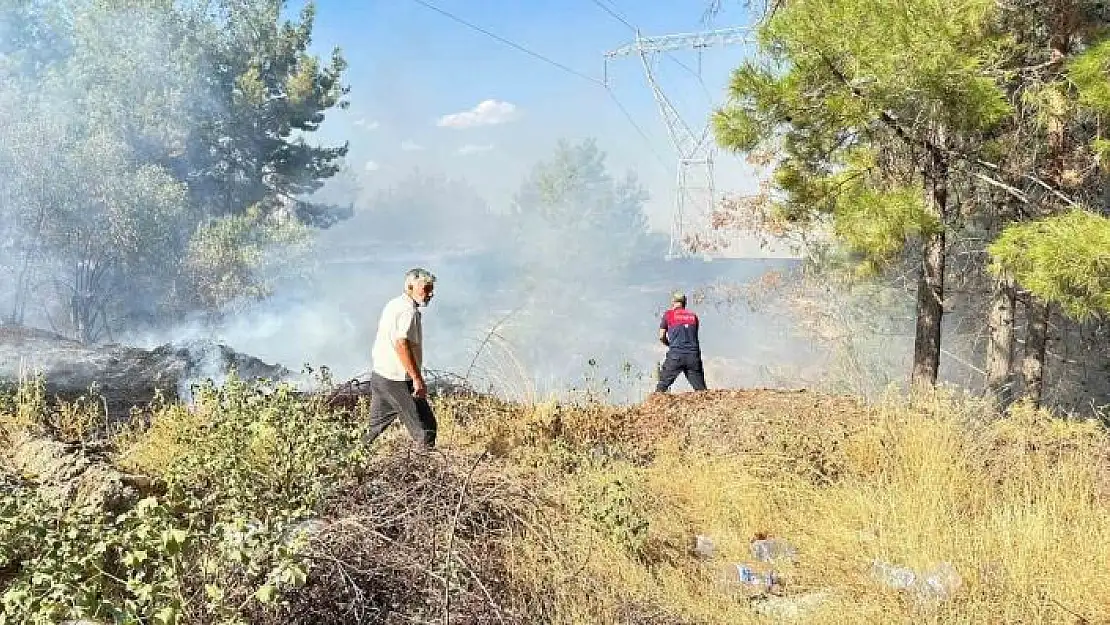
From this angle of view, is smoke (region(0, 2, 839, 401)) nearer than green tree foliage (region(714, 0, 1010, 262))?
No

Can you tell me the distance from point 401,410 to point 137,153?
16100mm

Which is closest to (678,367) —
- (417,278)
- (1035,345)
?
(1035,345)

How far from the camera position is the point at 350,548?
3.24 m

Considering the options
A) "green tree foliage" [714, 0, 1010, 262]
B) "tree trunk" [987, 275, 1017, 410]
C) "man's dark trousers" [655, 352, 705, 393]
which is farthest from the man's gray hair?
"tree trunk" [987, 275, 1017, 410]

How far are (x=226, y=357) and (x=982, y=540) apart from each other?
10.0 m

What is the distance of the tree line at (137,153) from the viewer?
15.6 metres

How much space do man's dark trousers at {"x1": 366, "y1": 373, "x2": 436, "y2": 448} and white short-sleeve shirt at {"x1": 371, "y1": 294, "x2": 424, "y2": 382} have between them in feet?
0.18

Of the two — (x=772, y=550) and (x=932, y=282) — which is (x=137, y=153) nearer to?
(x=932, y=282)

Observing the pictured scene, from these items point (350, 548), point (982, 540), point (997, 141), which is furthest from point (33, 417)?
point (997, 141)

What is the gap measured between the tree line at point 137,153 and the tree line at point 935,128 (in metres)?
13.3

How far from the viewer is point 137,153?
723 inches

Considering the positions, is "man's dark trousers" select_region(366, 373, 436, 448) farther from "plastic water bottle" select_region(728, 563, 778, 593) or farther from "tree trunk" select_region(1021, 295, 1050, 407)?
"tree trunk" select_region(1021, 295, 1050, 407)

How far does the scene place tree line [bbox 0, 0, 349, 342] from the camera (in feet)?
51.1

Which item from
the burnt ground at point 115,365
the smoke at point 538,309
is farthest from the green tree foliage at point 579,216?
the burnt ground at point 115,365
